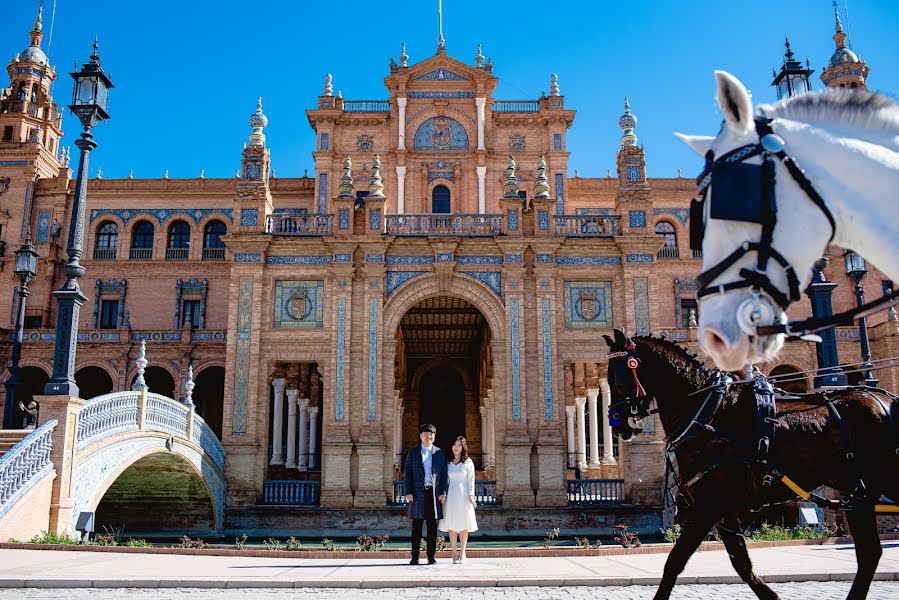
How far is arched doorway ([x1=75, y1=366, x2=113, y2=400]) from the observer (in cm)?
3584

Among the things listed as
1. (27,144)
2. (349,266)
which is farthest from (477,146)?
(27,144)

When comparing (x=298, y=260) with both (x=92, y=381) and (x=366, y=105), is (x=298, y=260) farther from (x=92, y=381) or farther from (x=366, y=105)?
(x=92, y=381)

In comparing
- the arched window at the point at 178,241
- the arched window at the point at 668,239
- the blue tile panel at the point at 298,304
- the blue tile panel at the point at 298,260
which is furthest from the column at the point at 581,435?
the arched window at the point at 178,241

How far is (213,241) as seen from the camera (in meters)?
40.2

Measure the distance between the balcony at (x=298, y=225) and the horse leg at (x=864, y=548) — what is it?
754 inches

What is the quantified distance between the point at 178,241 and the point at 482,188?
16186 mm

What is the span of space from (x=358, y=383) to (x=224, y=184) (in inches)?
847

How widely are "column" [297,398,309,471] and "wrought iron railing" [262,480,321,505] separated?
284 cm

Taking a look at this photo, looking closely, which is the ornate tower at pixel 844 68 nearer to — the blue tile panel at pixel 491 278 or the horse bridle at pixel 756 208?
the blue tile panel at pixel 491 278

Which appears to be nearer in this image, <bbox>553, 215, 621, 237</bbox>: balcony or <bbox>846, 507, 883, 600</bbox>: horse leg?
<bbox>846, 507, 883, 600</bbox>: horse leg

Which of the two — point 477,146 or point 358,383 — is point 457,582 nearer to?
point 358,383

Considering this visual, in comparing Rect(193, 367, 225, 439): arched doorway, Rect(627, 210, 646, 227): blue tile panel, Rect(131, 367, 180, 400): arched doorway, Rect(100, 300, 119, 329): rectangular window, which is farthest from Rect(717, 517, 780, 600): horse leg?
Rect(100, 300, 119, 329): rectangular window

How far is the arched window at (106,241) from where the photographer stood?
39719 mm

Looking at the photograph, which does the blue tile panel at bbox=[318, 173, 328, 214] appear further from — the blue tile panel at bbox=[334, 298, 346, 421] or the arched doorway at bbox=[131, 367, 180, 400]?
the blue tile panel at bbox=[334, 298, 346, 421]
